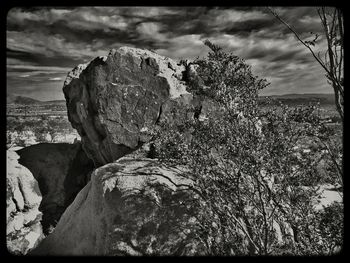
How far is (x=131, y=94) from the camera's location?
7230 millimetres

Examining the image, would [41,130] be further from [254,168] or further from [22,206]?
[254,168]

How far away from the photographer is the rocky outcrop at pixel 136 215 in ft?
12.5

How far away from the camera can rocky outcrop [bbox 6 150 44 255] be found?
884cm

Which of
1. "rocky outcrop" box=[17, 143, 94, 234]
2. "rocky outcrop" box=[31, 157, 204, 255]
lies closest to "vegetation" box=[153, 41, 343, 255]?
"rocky outcrop" box=[31, 157, 204, 255]

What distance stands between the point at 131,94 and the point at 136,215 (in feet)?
12.8

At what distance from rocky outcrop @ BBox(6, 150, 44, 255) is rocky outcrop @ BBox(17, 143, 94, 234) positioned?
0.28 metres

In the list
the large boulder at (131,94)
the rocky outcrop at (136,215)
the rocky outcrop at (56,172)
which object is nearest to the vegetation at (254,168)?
the rocky outcrop at (136,215)

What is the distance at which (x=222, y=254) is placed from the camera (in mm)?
3492

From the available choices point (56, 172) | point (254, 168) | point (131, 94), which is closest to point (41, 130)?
point (56, 172)

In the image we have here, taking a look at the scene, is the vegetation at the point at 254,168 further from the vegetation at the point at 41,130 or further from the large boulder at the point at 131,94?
the vegetation at the point at 41,130

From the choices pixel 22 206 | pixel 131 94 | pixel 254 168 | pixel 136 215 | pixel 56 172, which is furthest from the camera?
pixel 56 172

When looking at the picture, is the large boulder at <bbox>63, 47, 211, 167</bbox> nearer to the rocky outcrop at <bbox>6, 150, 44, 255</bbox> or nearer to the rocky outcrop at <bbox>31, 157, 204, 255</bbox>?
the rocky outcrop at <bbox>31, 157, 204, 255</bbox>

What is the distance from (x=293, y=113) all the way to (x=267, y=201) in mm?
1268

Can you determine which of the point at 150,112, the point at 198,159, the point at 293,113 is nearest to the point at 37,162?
the point at 150,112
